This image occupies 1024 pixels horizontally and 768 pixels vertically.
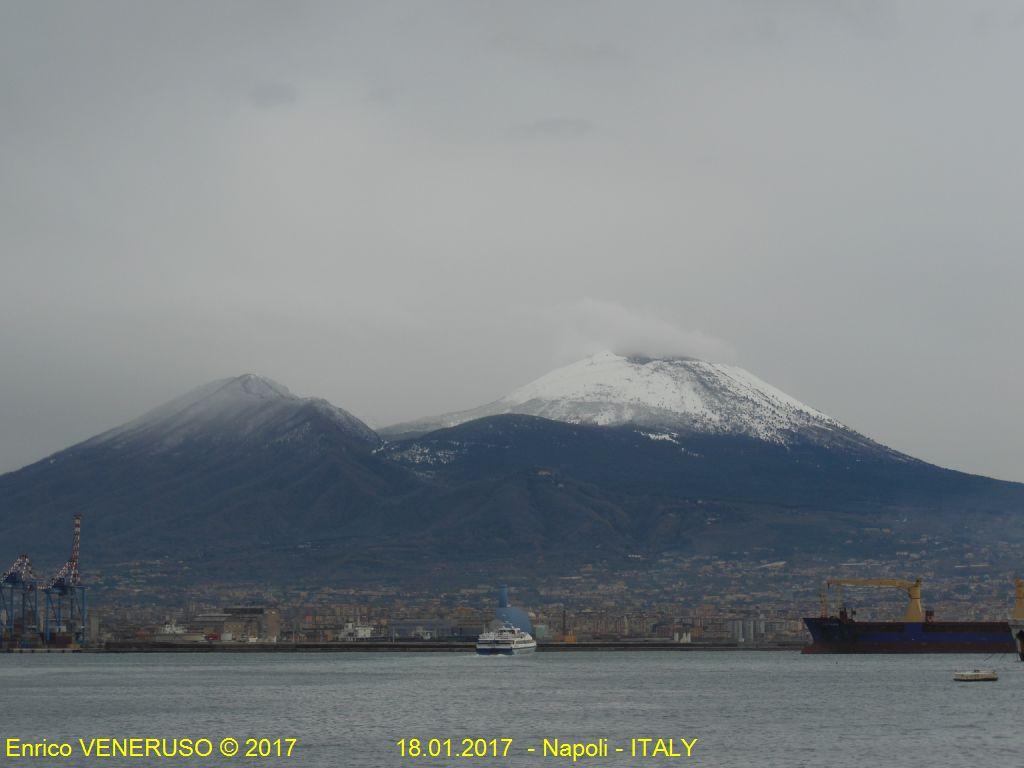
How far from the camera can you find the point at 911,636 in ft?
602

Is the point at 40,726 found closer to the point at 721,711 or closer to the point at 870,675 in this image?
the point at 721,711

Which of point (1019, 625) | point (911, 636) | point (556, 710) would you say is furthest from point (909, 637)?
point (556, 710)

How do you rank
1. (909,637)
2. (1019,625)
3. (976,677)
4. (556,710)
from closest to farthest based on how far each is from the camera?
(556,710) < (976,677) < (1019,625) < (909,637)

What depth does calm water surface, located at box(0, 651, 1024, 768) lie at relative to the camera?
72000 mm

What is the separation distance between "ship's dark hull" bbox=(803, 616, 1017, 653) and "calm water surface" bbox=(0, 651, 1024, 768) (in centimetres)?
2164

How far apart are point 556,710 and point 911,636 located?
97.9 m

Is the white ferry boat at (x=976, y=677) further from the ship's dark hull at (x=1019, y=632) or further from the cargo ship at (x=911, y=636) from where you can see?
the cargo ship at (x=911, y=636)

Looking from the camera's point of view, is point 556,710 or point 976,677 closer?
point 556,710

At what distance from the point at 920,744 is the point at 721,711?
20.4m

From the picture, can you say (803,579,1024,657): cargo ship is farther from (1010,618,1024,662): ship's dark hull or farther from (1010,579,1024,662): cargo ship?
(1010,618,1024,662): ship's dark hull

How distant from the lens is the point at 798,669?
493ft

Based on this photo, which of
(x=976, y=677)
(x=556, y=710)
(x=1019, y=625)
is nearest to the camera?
(x=556, y=710)

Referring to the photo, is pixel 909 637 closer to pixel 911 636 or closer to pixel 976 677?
pixel 911 636

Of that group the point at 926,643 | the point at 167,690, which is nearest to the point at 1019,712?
the point at 167,690
